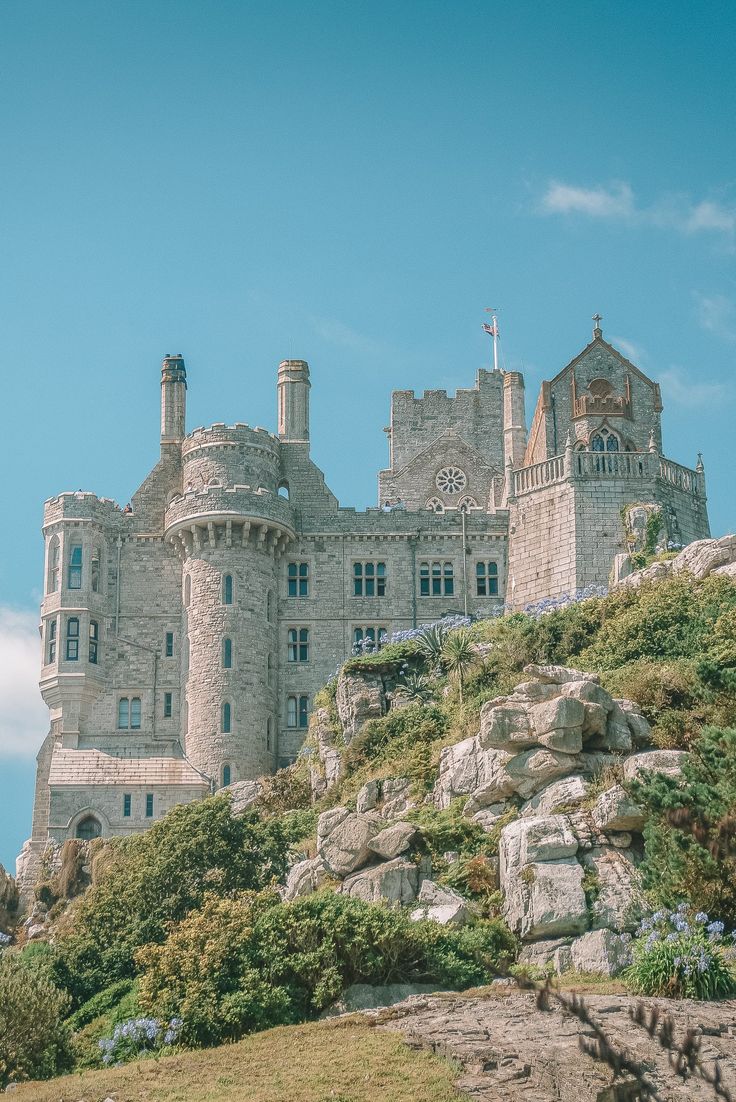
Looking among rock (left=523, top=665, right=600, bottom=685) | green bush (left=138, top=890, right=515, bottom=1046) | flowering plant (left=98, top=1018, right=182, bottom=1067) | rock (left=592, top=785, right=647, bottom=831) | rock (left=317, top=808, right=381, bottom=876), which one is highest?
rock (left=523, top=665, right=600, bottom=685)

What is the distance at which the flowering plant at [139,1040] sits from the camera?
29.5 meters

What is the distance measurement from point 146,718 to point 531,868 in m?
27.9

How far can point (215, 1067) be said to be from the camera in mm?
26609

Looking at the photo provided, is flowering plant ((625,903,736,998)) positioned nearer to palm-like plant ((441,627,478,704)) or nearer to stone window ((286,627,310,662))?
palm-like plant ((441,627,478,704))

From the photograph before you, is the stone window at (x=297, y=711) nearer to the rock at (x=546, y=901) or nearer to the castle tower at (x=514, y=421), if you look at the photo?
the castle tower at (x=514, y=421)

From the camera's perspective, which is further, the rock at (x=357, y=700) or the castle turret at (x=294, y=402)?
the castle turret at (x=294, y=402)

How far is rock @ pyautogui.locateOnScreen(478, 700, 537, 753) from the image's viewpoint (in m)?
37.5

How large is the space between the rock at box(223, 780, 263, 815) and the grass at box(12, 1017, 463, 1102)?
2446 centimetres

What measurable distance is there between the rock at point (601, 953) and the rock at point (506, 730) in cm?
674

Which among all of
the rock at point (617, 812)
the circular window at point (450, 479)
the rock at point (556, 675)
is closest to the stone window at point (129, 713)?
the circular window at point (450, 479)

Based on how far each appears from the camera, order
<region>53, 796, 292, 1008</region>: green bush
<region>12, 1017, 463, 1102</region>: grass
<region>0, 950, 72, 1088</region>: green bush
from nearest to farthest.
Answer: <region>12, 1017, 463, 1102</region>: grass
<region>0, 950, 72, 1088</region>: green bush
<region>53, 796, 292, 1008</region>: green bush

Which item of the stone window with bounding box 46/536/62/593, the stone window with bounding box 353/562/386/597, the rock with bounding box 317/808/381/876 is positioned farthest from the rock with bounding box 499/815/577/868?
the stone window with bounding box 46/536/62/593

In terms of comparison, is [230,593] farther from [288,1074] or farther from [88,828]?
[288,1074]

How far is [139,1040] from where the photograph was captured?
29969 millimetres
